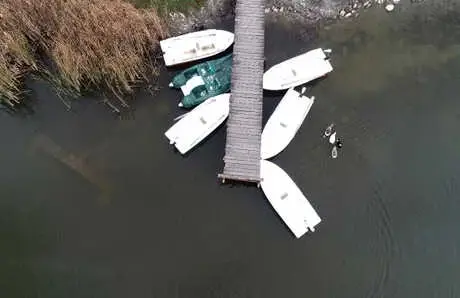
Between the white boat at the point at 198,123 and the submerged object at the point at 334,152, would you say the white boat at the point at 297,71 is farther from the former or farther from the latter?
the submerged object at the point at 334,152

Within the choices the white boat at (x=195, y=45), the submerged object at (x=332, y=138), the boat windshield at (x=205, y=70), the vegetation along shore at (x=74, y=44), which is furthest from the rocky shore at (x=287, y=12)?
the submerged object at (x=332, y=138)

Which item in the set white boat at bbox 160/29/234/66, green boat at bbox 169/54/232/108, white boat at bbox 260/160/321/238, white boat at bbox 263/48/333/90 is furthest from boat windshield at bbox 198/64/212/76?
white boat at bbox 260/160/321/238

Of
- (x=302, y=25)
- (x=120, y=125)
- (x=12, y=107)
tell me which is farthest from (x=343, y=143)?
(x=12, y=107)

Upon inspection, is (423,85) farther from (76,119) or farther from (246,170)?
(76,119)

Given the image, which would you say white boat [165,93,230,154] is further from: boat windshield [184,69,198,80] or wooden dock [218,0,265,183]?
boat windshield [184,69,198,80]

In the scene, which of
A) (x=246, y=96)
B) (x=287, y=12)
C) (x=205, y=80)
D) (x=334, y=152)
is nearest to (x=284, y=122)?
(x=246, y=96)

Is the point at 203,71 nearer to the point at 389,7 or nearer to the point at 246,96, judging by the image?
the point at 246,96
